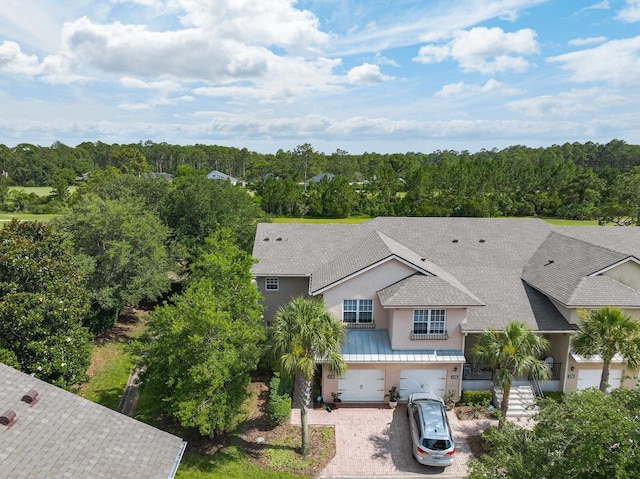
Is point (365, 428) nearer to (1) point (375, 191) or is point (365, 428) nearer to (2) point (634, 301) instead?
(2) point (634, 301)

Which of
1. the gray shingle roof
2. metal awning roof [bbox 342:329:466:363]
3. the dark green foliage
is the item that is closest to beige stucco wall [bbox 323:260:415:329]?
the gray shingle roof

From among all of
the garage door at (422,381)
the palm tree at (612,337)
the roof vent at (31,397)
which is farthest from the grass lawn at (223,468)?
the palm tree at (612,337)

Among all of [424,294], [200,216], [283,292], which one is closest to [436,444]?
[424,294]

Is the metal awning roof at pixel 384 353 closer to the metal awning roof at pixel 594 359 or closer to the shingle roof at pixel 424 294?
the shingle roof at pixel 424 294

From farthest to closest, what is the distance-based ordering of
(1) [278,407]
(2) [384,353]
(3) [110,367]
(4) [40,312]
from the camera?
(3) [110,367] → (2) [384,353] → (1) [278,407] → (4) [40,312]

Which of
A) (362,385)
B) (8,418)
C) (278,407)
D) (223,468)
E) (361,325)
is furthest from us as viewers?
(361,325)

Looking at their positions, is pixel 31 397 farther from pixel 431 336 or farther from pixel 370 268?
pixel 431 336

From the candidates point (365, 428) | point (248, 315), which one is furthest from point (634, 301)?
point (248, 315)
